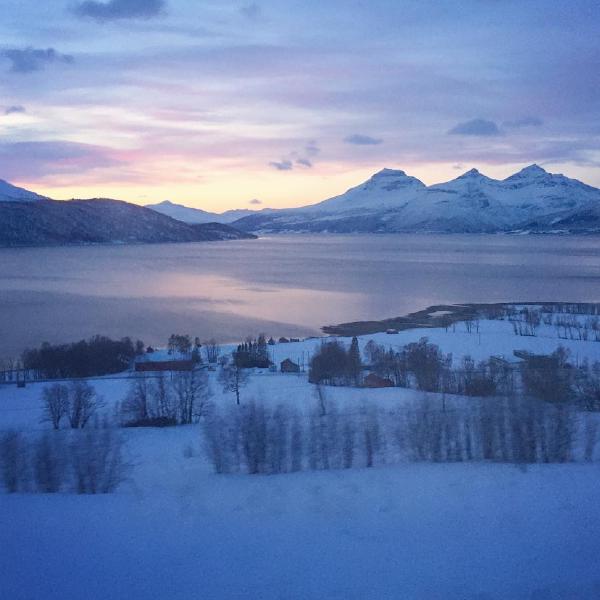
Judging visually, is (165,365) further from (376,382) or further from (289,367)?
(376,382)

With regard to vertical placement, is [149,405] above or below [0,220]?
below

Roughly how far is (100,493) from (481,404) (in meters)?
2.27

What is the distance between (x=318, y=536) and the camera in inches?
96.7

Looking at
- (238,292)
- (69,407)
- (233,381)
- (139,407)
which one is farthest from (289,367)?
(238,292)

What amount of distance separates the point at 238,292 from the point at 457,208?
81.9 metres

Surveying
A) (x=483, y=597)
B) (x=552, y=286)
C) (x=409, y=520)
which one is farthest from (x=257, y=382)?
(x=552, y=286)

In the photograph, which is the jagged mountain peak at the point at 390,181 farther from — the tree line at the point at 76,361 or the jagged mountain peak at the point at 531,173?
the tree line at the point at 76,361

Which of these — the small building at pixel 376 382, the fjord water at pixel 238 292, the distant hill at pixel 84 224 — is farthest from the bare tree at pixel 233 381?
the distant hill at pixel 84 224

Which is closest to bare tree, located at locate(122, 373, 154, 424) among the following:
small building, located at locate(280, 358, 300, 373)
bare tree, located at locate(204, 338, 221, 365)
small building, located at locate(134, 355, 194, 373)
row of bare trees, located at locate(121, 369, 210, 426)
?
row of bare trees, located at locate(121, 369, 210, 426)

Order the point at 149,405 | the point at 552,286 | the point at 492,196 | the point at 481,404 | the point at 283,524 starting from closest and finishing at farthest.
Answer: the point at 283,524 → the point at 481,404 → the point at 149,405 → the point at 552,286 → the point at 492,196

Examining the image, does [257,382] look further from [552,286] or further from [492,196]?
[492,196]

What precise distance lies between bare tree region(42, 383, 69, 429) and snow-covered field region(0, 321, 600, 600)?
7.31 feet

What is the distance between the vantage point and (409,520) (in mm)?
2574

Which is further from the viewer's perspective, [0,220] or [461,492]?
[0,220]
